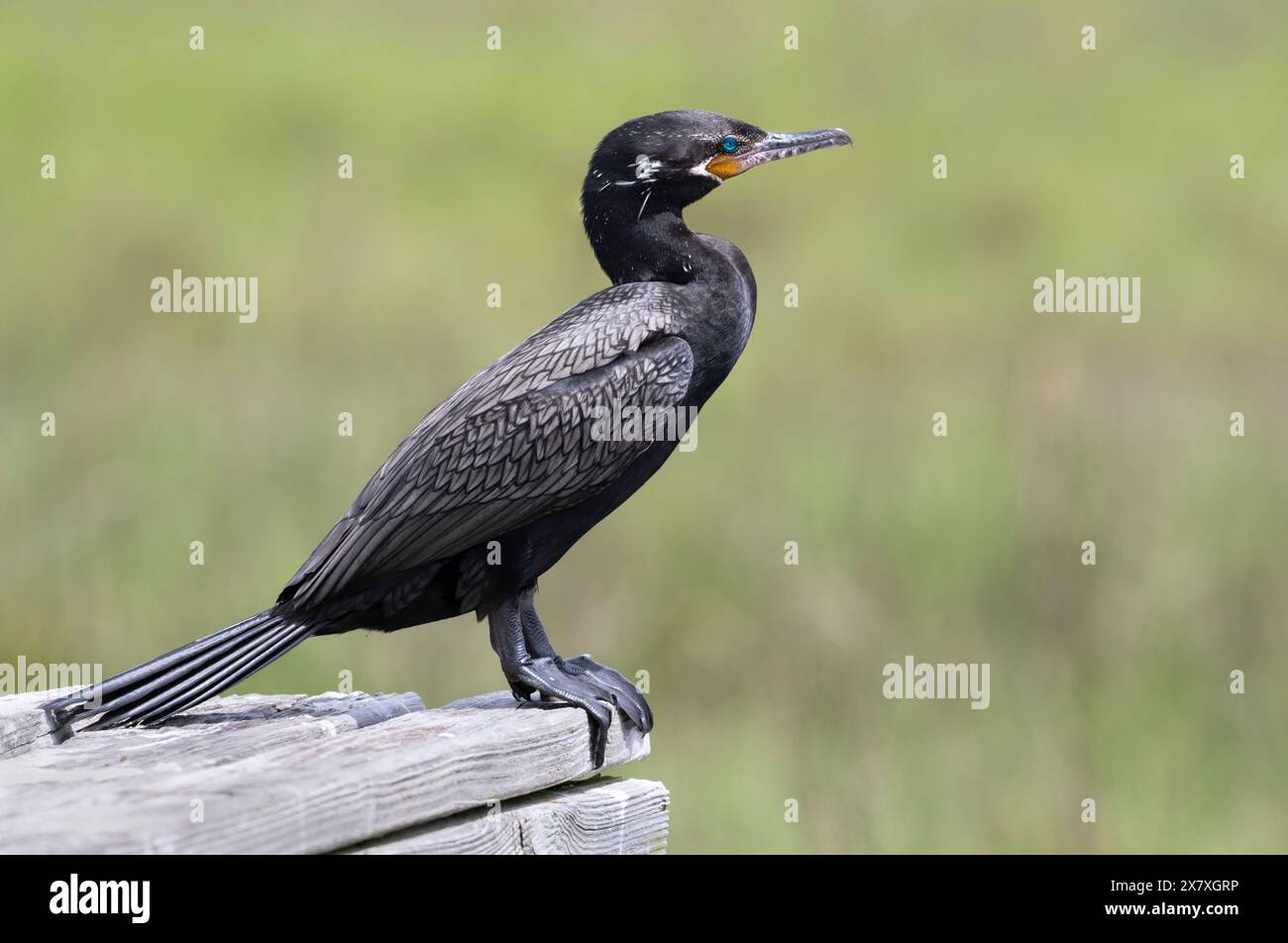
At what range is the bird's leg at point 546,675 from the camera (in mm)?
4012

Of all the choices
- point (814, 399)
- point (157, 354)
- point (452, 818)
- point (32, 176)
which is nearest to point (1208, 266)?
point (814, 399)

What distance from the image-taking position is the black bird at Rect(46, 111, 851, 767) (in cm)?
399

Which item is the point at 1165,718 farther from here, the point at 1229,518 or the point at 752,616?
the point at 752,616

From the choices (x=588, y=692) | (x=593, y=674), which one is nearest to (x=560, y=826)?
(x=588, y=692)

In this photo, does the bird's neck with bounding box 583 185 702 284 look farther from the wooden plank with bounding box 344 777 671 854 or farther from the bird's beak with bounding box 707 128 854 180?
the wooden plank with bounding box 344 777 671 854

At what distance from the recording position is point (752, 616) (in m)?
6.81

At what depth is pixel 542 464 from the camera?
408 cm

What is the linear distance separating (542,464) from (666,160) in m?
0.92

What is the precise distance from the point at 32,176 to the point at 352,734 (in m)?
7.93

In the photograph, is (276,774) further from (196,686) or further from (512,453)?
(512,453)

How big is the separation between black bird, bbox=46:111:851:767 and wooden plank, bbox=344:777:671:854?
0.63 feet

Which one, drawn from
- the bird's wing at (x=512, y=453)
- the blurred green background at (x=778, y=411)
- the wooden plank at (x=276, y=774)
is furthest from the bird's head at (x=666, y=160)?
the blurred green background at (x=778, y=411)

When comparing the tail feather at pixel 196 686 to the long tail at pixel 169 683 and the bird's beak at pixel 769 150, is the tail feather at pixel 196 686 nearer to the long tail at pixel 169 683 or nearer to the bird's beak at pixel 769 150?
the long tail at pixel 169 683

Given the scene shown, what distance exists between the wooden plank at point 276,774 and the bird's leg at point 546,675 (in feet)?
0.19
